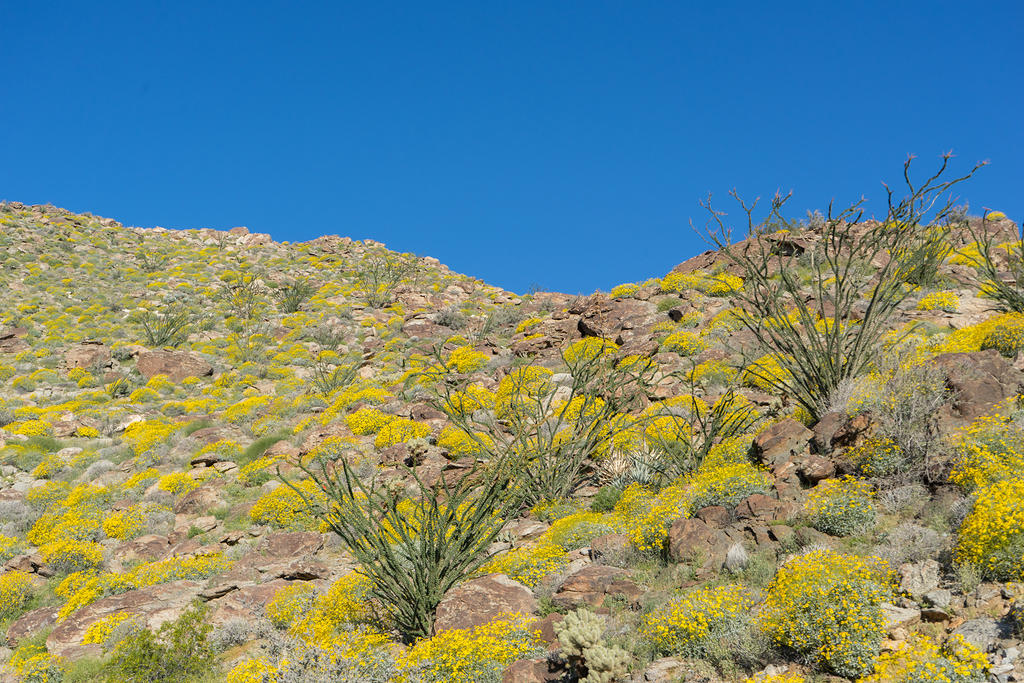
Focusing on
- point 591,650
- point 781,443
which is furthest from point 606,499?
point 591,650

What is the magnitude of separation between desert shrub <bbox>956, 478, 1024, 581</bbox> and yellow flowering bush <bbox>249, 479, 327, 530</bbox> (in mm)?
9213

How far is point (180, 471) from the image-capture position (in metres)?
14.9

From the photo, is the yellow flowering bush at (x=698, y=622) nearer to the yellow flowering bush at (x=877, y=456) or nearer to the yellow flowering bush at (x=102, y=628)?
the yellow flowering bush at (x=877, y=456)

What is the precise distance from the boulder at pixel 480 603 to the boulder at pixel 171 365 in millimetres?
18050

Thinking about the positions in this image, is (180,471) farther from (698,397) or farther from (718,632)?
(718,632)

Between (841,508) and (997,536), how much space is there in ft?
4.90

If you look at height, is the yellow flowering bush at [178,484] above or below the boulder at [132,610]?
above

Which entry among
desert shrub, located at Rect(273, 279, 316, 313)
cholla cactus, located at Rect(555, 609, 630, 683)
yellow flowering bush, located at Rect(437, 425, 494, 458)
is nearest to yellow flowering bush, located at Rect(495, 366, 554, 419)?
yellow flowering bush, located at Rect(437, 425, 494, 458)

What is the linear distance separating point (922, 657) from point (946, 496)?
2521 millimetres

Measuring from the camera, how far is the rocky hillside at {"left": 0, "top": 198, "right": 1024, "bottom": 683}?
17.5ft

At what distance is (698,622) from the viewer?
5.48m

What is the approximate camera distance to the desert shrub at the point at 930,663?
406 cm

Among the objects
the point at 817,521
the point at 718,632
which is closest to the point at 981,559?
the point at 817,521

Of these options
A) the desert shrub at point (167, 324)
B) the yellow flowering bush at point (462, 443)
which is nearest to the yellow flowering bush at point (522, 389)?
the yellow flowering bush at point (462, 443)
